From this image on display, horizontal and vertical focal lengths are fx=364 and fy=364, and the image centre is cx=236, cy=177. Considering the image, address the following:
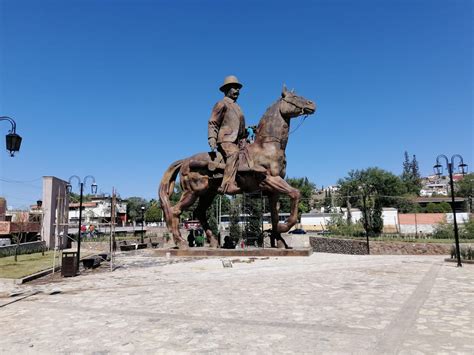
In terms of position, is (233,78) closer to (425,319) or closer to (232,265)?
(232,265)

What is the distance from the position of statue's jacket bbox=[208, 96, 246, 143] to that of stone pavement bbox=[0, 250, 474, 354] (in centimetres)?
575

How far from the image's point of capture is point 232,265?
447 inches

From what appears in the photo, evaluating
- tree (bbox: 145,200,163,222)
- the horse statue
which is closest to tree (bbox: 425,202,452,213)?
the horse statue

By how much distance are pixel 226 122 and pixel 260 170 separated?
235cm

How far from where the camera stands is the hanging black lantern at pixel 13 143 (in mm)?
7539

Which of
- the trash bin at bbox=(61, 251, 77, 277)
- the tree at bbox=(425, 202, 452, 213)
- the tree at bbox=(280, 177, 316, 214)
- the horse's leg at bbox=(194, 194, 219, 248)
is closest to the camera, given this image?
the trash bin at bbox=(61, 251, 77, 277)

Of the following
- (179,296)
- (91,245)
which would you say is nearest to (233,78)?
(179,296)

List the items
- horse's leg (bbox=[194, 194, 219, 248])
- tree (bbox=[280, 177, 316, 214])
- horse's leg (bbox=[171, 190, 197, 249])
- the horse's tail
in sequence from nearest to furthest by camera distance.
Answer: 1. horse's leg (bbox=[171, 190, 197, 249])
2. the horse's tail
3. horse's leg (bbox=[194, 194, 219, 248])
4. tree (bbox=[280, 177, 316, 214])

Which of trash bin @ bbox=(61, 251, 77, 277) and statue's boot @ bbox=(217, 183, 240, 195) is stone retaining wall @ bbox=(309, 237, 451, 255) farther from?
trash bin @ bbox=(61, 251, 77, 277)

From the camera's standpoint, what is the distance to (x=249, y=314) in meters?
5.50

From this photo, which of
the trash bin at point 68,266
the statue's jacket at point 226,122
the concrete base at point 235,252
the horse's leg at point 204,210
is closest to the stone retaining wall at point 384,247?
the concrete base at point 235,252

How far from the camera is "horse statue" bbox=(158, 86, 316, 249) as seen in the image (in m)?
13.0

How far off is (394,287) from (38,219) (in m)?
25.9

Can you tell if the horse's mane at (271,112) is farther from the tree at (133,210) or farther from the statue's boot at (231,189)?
the tree at (133,210)
